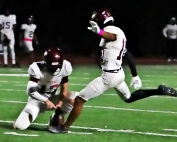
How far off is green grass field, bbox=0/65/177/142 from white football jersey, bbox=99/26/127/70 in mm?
982

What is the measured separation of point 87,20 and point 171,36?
4.90 meters

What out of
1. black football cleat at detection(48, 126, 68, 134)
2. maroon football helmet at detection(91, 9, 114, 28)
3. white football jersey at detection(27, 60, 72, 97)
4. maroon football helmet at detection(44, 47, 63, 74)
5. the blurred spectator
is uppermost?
maroon football helmet at detection(91, 9, 114, 28)

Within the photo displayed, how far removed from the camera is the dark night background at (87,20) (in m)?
27.7

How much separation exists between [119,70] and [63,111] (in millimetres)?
1049

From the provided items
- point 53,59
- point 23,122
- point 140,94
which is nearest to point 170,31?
point 140,94

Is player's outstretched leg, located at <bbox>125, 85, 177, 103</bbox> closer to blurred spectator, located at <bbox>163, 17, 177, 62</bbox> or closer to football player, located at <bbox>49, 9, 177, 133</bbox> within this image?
football player, located at <bbox>49, 9, 177, 133</bbox>

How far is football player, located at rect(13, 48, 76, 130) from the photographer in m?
8.25

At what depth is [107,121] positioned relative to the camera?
9516 millimetres

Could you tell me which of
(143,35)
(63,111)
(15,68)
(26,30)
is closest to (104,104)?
(63,111)

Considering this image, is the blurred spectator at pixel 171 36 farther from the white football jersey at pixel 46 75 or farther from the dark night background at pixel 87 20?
the white football jersey at pixel 46 75

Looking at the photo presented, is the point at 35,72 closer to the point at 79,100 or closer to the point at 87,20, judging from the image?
the point at 79,100

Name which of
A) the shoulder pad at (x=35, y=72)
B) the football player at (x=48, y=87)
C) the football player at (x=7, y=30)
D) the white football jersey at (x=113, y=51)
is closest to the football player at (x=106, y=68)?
the white football jersey at (x=113, y=51)

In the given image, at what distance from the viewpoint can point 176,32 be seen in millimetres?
25047

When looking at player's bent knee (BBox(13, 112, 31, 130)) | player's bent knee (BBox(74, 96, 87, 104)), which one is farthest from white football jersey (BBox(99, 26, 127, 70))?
player's bent knee (BBox(13, 112, 31, 130))
